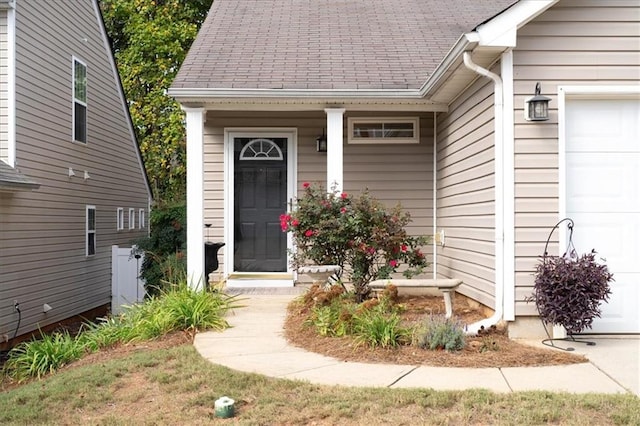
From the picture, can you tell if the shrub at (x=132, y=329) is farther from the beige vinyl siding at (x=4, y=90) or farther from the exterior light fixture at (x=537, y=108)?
the beige vinyl siding at (x=4, y=90)

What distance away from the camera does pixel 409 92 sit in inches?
318

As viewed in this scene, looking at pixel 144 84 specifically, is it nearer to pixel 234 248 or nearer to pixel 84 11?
pixel 84 11

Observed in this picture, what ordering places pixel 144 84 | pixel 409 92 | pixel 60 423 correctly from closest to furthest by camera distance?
pixel 60 423 → pixel 409 92 → pixel 144 84

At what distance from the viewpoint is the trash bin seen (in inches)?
324

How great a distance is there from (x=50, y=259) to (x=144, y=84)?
12.0 metres

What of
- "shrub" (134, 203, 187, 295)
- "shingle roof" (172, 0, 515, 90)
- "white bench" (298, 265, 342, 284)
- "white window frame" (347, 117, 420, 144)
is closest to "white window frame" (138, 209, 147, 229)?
"shrub" (134, 203, 187, 295)

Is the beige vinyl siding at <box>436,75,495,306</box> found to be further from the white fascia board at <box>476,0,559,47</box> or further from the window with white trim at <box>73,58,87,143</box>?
the window with white trim at <box>73,58,87,143</box>

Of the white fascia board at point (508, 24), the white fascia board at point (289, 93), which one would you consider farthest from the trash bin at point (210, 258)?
the white fascia board at point (508, 24)

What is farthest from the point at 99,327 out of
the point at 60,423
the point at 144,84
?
the point at 144,84

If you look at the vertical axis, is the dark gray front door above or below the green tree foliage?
below

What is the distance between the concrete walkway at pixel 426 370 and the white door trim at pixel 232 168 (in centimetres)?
328

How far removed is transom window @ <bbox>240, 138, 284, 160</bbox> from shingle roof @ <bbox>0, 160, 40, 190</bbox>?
3.54 meters

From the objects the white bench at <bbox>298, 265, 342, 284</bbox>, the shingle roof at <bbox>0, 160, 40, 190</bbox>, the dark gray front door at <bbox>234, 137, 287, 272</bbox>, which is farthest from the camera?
the dark gray front door at <bbox>234, 137, 287, 272</bbox>

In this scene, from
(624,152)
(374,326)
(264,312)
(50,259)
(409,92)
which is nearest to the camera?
(374,326)
